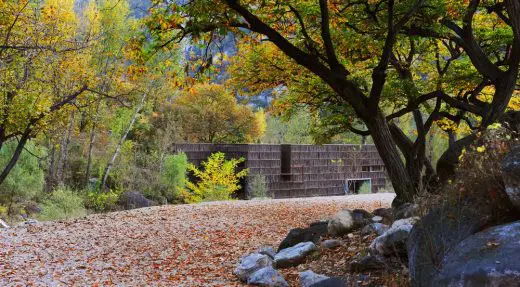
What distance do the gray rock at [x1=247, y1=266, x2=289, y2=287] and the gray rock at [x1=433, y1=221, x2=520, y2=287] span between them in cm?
265

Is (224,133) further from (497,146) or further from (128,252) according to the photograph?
(497,146)

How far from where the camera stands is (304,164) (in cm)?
2758

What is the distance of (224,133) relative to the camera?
29.9 m

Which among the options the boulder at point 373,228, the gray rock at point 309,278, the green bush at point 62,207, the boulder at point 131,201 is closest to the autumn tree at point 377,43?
the boulder at point 373,228

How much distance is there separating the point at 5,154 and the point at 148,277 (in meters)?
13.8

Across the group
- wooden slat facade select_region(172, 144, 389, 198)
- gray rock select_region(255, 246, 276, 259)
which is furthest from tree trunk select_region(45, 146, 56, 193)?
gray rock select_region(255, 246, 276, 259)

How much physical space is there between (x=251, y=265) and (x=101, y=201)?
12142 millimetres

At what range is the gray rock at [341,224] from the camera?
7.02m

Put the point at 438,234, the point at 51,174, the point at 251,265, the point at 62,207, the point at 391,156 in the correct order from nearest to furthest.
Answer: the point at 438,234 → the point at 251,265 → the point at 391,156 → the point at 62,207 → the point at 51,174

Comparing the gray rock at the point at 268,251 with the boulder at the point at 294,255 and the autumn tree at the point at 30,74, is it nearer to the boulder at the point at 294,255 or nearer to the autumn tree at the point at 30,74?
the boulder at the point at 294,255

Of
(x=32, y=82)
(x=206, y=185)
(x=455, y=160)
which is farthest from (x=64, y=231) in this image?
(x=206, y=185)

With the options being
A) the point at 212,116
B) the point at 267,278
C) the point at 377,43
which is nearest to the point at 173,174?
the point at 212,116

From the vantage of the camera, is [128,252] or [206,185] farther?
[206,185]

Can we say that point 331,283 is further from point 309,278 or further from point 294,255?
point 294,255
